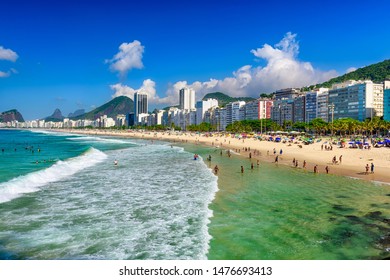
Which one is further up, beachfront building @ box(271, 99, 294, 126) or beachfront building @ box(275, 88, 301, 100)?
beachfront building @ box(275, 88, 301, 100)

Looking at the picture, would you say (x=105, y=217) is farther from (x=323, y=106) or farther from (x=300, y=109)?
(x=300, y=109)

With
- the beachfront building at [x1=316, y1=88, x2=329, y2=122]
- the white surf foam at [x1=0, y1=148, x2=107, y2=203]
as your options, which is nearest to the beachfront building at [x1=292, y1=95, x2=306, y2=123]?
the beachfront building at [x1=316, y1=88, x2=329, y2=122]

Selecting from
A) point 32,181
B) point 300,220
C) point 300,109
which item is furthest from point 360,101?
point 32,181

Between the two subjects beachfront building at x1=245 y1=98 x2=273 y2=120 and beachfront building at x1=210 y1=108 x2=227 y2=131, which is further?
A: beachfront building at x1=210 y1=108 x2=227 y2=131

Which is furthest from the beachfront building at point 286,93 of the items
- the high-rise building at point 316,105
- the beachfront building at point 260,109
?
the high-rise building at point 316,105

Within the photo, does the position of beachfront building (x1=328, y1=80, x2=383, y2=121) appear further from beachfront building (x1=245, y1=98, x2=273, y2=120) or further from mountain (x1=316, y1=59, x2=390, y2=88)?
mountain (x1=316, y1=59, x2=390, y2=88)

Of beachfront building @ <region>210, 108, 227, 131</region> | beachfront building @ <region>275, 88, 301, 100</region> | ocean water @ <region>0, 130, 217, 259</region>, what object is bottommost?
ocean water @ <region>0, 130, 217, 259</region>

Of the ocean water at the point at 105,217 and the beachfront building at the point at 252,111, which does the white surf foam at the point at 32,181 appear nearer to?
the ocean water at the point at 105,217
